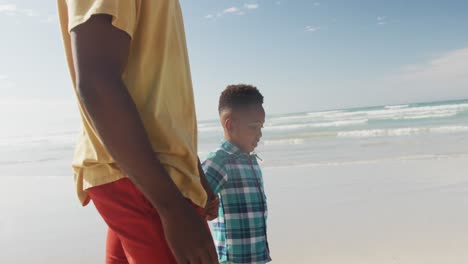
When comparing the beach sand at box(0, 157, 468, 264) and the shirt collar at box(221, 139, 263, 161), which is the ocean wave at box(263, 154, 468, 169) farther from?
the shirt collar at box(221, 139, 263, 161)

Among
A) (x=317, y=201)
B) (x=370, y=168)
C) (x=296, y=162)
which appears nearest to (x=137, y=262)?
(x=317, y=201)

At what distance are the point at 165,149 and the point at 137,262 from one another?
274 mm

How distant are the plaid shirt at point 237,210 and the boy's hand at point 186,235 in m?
1.29

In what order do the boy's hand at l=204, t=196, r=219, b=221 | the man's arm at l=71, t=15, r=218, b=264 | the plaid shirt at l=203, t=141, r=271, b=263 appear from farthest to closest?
the plaid shirt at l=203, t=141, r=271, b=263 < the boy's hand at l=204, t=196, r=219, b=221 < the man's arm at l=71, t=15, r=218, b=264

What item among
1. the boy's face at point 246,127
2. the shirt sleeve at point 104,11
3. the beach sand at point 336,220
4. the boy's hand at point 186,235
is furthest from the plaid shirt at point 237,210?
the beach sand at point 336,220

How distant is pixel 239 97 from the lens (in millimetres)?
2660

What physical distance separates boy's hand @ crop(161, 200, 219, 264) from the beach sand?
3306 millimetres

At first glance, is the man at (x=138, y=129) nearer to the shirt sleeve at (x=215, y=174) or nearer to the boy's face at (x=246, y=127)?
the shirt sleeve at (x=215, y=174)

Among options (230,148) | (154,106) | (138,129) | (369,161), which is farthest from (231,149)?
(369,161)

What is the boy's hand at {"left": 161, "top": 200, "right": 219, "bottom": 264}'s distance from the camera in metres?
0.93

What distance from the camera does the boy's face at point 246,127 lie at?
8.32 ft

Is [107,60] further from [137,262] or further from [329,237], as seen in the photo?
[329,237]

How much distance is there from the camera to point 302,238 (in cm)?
465

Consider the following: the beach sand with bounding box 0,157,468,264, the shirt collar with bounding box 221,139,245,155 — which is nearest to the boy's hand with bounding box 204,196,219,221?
the shirt collar with bounding box 221,139,245,155
